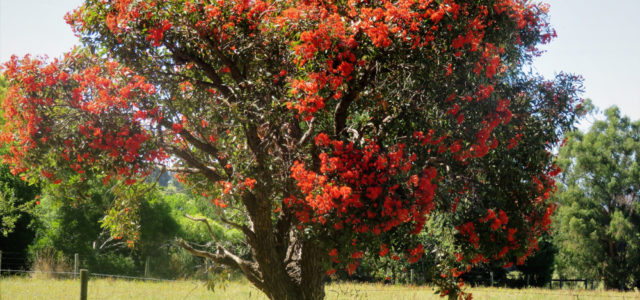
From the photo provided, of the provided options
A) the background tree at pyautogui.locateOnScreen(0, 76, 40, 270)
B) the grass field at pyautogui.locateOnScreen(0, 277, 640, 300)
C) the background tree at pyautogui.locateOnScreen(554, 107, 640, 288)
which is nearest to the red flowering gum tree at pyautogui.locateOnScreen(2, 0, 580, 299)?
the grass field at pyautogui.locateOnScreen(0, 277, 640, 300)

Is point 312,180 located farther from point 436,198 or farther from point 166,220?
point 166,220

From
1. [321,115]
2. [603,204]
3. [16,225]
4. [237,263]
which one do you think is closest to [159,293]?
[237,263]

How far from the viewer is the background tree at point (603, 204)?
1567 inches

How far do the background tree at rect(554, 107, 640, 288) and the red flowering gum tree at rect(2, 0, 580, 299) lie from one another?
32120 millimetres

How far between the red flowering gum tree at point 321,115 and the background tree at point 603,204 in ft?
105

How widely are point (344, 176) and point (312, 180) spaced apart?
21.4 inches

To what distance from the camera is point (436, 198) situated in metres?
11.3

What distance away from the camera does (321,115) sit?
34.0 feet

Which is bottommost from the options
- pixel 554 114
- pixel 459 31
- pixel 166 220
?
pixel 166 220

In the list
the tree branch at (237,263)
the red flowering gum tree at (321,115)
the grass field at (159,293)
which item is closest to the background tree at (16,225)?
the grass field at (159,293)

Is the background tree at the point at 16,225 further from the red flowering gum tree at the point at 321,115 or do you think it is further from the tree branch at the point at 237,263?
the tree branch at the point at 237,263

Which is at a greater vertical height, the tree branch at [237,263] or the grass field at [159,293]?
the tree branch at [237,263]

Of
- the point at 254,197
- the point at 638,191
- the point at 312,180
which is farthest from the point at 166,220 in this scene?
the point at 638,191

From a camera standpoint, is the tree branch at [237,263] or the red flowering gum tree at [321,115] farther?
the tree branch at [237,263]
